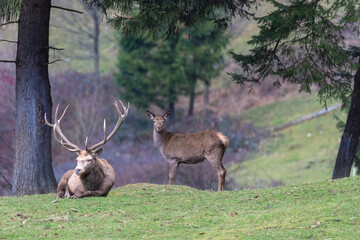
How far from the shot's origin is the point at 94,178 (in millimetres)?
11227

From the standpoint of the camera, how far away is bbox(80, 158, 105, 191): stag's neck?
36.6 feet

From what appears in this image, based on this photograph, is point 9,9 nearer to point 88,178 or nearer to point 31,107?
point 31,107

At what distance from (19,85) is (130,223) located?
5014mm

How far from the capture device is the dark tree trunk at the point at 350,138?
14078mm

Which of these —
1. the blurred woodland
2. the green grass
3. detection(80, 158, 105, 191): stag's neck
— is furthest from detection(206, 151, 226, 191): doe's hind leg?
the blurred woodland

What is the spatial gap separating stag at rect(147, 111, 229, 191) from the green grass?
7.88 feet

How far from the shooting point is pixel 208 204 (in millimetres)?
10414

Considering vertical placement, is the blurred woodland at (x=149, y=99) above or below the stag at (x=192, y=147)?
above

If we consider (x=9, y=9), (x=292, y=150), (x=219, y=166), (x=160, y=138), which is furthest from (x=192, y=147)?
(x=292, y=150)

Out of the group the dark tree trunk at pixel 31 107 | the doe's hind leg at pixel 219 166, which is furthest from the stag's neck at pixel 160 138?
the dark tree trunk at pixel 31 107

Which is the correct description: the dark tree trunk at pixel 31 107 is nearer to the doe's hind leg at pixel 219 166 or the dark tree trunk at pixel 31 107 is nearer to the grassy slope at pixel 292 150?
the doe's hind leg at pixel 219 166

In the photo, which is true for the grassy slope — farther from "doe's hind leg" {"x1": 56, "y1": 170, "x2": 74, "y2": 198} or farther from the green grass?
"doe's hind leg" {"x1": 56, "y1": 170, "x2": 74, "y2": 198}

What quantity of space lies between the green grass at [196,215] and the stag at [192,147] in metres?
2.40

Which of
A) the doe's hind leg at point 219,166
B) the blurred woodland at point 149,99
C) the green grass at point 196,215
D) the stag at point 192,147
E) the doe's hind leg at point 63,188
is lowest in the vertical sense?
the green grass at point 196,215
